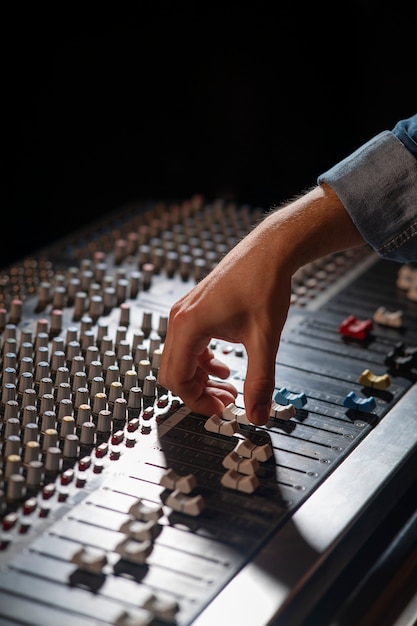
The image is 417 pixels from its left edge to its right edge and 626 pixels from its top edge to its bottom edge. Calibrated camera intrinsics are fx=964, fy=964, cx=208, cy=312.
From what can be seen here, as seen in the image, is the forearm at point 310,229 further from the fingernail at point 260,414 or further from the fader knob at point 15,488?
the fader knob at point 15,488

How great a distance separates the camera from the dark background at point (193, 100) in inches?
118

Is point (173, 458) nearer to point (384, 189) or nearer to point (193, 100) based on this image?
point (384, 189)

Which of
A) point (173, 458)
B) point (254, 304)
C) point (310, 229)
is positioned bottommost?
point (173, 458)

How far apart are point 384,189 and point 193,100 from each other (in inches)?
62.0

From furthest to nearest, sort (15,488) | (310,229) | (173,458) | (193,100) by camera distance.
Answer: (193,100)
(310,229)
(173,458)
(15,488)

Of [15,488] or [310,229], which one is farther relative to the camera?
[310,229]

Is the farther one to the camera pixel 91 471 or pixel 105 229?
pixel 105 229

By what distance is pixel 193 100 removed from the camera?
3160mm

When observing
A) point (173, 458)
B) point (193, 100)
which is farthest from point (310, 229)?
point (193, 100)

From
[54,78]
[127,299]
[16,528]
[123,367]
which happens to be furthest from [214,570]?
[54,78]

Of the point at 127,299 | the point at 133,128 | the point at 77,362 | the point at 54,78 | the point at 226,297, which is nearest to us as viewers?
the point at 226,297

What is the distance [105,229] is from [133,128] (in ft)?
2.23

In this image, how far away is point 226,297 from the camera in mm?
1588

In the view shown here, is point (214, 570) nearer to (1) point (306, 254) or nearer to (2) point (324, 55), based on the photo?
(1) point (306, 254)
